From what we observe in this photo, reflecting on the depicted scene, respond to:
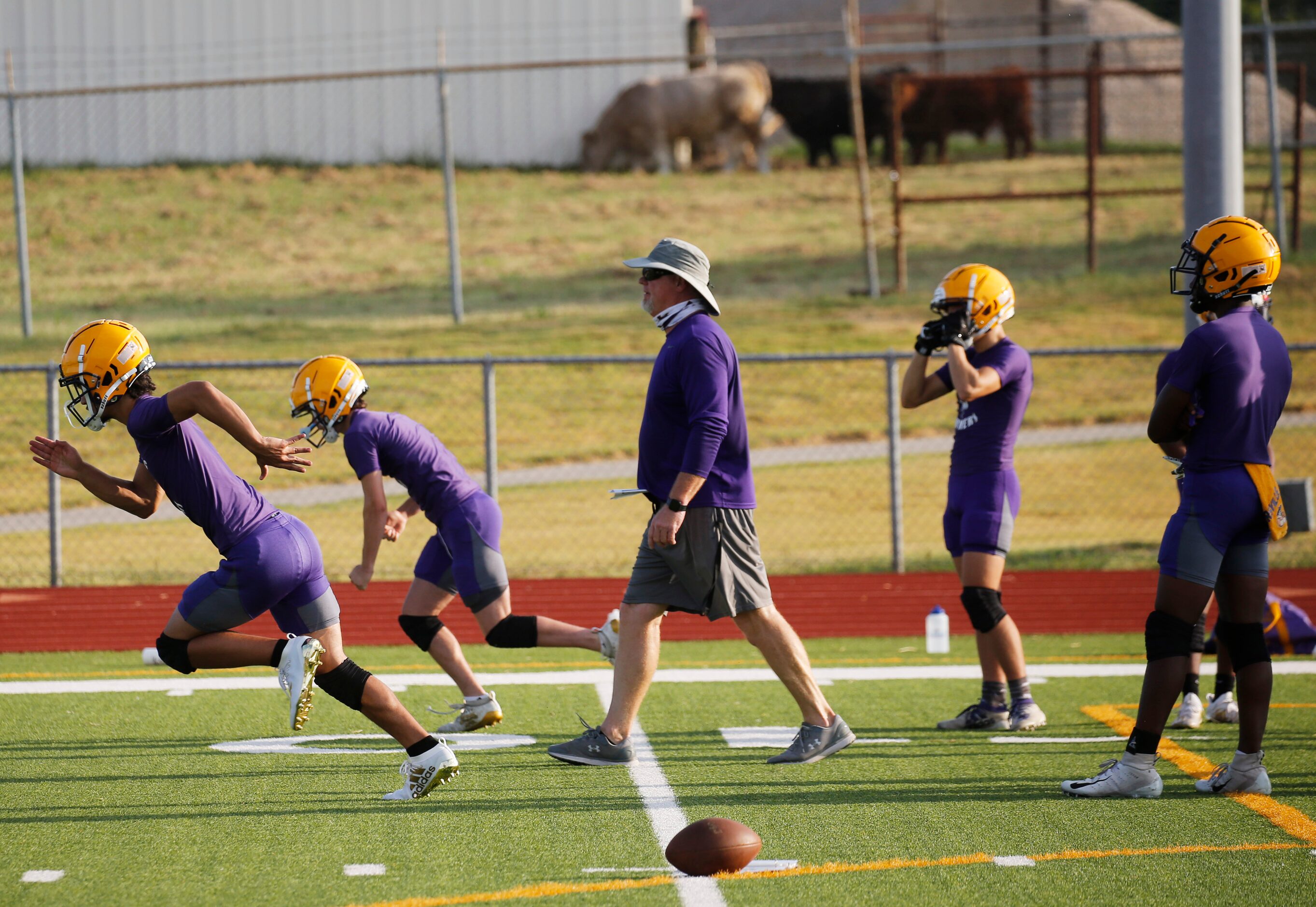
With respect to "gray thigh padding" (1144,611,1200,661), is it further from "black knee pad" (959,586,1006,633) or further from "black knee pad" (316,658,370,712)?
"black knee pad" (316,658,370,712)

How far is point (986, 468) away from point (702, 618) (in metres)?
4.34

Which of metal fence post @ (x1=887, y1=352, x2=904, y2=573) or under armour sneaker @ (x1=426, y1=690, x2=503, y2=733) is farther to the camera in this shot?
metal fence post @ (x1=887, y1=352, x2=904, y2=573)

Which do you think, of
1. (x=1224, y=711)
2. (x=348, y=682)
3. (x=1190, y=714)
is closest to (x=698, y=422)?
(x=348, y=682)

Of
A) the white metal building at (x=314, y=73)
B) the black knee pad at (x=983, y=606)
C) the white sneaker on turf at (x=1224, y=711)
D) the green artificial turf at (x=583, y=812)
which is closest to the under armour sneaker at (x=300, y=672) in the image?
the green artificial turf at (x=583, y=812)

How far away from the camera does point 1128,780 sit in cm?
530

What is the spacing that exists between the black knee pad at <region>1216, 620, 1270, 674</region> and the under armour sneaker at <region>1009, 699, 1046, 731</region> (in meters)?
1.45

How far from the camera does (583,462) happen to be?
1583cm

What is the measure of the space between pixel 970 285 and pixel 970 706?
2.01 metres

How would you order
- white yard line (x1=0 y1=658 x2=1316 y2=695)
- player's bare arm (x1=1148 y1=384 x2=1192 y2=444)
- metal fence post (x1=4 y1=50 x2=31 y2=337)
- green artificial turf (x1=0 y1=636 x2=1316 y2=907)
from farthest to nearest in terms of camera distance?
metal fence post (x1=4 y1=50 x2=31 y2=337) → white yard line (x1=0 y1=658 x2=1316 y2=695) → player's bare arm (x1=1148 y1=384 x2=1192 y2=444) → green artificial turf (x1=0 y1=636 x2=1316 y2=907)

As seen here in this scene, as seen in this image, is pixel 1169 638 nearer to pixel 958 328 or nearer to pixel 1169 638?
pixel 1169 638

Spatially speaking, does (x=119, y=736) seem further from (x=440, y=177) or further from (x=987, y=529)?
(x=440, y=177)

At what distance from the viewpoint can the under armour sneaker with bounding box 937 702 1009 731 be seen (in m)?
6.82

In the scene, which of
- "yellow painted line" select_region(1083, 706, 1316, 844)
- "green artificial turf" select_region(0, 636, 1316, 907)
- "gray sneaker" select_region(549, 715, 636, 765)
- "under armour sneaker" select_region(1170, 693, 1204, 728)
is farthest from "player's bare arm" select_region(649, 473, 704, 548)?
"under armour sneaker" select_region(1170, 693, 1204, 728)

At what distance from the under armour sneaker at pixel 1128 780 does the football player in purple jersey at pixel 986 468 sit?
4.52 feet
